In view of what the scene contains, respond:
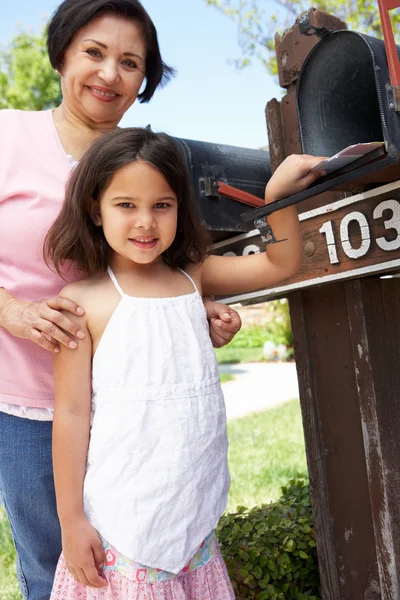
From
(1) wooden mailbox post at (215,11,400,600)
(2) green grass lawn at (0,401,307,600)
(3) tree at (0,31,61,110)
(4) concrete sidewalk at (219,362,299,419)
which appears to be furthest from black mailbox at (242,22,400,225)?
(3) tree at (0,31,61,110)

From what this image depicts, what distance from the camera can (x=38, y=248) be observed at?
1.65 m

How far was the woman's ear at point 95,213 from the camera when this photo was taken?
1.60 metres

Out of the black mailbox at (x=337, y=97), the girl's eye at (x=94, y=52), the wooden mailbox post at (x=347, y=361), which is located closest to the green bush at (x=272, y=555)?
the wooden mailbox post at (x=347, y=361)

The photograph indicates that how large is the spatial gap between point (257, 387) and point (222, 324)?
813 centimetres

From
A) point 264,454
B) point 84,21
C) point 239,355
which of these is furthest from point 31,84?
point 84,21

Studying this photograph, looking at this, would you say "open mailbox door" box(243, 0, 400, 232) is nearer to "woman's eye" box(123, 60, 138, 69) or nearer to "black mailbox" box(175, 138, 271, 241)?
"woman's eye" box(123, 60, 138, 69)

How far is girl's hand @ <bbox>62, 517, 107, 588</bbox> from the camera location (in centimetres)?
143

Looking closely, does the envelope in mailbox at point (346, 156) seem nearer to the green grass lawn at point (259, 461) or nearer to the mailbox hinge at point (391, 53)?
the mailbox hinge at point (391, 53)

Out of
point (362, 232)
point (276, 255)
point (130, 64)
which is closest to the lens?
point (276, 255)

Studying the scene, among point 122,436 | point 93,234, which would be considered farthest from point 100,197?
point 122,436

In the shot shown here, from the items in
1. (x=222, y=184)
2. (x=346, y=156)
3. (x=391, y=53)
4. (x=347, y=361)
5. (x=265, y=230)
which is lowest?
(x=347, y=361)

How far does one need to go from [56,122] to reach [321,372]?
4.19 feet

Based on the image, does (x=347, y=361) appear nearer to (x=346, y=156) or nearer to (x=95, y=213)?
(x=346, y=156)

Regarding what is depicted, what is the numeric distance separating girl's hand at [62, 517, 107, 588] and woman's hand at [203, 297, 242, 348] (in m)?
0.53
